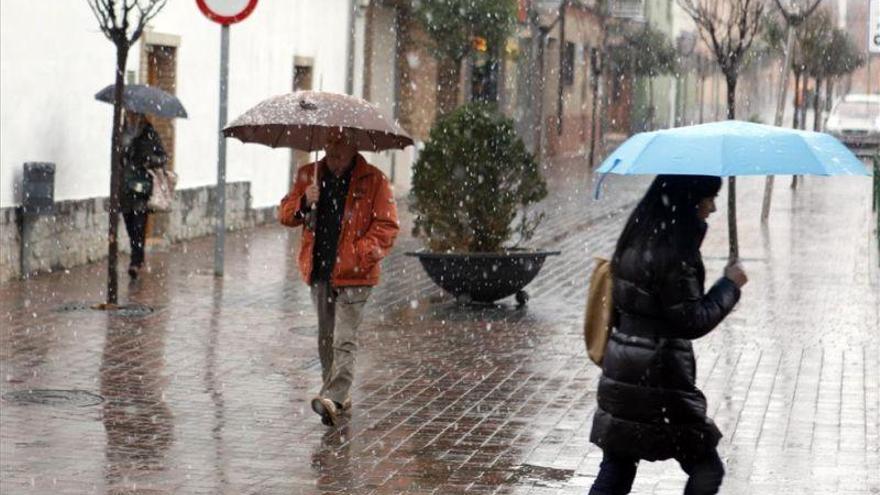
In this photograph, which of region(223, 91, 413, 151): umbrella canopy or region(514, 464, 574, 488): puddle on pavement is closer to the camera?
region(514, 464, 574, 488): puddle on pavement

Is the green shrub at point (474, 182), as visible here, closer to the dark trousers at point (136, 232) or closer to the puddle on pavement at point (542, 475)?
the dark trousers at point (136, 232)

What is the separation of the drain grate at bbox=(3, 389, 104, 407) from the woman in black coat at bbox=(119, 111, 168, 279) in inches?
241

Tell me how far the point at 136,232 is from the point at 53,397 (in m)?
6.41

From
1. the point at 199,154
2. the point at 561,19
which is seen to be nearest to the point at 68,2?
the point at 199,154

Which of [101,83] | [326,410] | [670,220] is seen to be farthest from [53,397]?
[101,83]

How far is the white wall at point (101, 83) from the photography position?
16.4 metres

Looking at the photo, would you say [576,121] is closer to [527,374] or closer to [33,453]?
[527,374]

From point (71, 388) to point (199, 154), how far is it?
10.9 metres

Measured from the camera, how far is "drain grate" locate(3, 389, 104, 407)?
10.1 m

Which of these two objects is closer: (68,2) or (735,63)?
(68,2)

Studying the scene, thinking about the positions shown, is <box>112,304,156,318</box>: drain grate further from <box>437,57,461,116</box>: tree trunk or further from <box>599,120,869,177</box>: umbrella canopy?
<box>437,57,461,116</box>: tree trunk

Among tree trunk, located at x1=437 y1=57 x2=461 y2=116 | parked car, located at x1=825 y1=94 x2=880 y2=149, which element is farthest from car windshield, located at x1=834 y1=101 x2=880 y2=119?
tree trunk, located at x1=437 y1=57 x2=461 y2=116

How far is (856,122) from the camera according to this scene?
51062 millimetres

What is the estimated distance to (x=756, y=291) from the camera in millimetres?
16672
